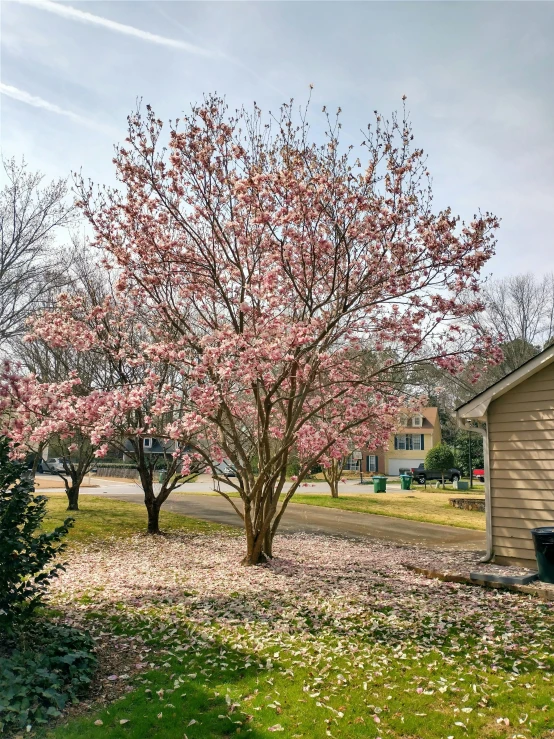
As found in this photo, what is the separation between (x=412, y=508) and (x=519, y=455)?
12.0m

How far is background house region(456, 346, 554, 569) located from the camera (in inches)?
365

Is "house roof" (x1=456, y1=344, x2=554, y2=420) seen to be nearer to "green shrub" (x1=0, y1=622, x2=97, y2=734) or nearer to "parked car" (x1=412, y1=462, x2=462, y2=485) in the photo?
"green shrub" (x1=0, y1=622, x2=97, y2=734)

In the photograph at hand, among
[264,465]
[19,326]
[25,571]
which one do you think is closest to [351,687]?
[25,571]

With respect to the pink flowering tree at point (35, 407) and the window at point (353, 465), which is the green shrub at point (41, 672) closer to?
the pink flowering tree at point (35, 407)

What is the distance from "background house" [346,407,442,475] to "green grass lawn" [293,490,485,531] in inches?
899

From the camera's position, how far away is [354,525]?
50.9ft

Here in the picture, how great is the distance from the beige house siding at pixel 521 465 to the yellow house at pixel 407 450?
38452 mm

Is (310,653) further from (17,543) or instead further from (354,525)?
(354,525)

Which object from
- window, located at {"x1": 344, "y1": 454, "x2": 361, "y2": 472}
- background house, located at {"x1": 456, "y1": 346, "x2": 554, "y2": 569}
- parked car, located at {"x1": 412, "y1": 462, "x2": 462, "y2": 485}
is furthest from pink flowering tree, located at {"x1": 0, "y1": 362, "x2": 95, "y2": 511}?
window, located at {"x1": 344, "y1": 454, "x2": 361, "y2": 472}

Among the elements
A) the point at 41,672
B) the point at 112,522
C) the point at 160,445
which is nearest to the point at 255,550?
the point at 41,672

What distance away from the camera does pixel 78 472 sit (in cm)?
1655

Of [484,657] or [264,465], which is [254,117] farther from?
[484,657]

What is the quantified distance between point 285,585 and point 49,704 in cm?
431

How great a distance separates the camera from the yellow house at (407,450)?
158 feet
